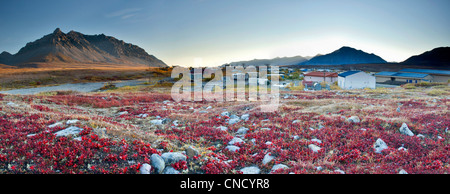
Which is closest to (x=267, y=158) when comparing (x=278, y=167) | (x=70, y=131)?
(x=278, y=167)

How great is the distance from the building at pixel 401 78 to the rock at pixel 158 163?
102 metres

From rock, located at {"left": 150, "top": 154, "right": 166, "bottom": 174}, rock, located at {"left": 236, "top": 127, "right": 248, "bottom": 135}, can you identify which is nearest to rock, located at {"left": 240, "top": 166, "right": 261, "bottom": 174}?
rock, located at {"left": 150, "top": 154, "right": 166, "bottom": 174}

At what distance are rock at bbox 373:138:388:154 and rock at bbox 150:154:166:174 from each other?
22.7 ft

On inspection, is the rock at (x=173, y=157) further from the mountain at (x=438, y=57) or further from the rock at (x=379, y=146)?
the mountain at (x=438, y=57)

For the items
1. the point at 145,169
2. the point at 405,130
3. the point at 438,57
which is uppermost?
the point at 438,57

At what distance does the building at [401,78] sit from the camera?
7625 centimetres

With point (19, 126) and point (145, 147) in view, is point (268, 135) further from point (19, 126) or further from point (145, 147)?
point (19, 126)

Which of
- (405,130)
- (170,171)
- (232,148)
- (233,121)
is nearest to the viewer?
(170,171)

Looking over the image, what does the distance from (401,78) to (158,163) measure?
354 ft

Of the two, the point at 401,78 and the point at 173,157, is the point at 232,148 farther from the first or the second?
the point at 401,78

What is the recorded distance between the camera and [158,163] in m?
5.50
